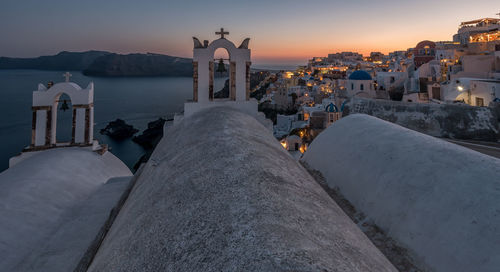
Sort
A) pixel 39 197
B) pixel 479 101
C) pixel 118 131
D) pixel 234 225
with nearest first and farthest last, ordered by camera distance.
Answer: pixel 234 225
pixel 39 197
pixel 479 101
pixel 118 131

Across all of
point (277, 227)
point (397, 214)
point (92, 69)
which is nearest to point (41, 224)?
point (277, 227)

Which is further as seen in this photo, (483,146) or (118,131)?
(118,131)

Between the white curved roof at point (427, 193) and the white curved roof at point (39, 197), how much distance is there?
13.5 feet

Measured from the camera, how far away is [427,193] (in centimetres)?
321

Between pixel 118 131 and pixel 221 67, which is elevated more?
pixel 221 67

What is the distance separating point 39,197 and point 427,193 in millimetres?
5135

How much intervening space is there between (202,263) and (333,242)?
770 mm

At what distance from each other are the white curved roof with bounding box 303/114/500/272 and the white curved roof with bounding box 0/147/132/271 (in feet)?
13.5

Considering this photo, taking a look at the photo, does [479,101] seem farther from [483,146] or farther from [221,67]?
[221,67]

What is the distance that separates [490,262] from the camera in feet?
7.66


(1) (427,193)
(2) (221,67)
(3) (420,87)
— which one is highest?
(3) (420,87)

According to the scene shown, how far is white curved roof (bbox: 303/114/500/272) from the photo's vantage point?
2.58 meters

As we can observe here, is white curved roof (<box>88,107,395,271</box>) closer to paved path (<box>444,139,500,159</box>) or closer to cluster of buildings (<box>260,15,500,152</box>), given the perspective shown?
paved path (<box>444,139,500,159</box>)

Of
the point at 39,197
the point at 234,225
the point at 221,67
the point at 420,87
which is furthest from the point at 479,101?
the point at 39,197
